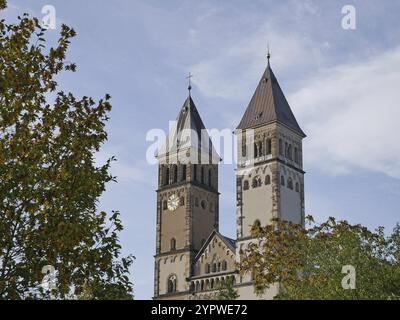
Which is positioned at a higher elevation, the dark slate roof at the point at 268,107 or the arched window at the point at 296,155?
the dark slate roof at the point at 268,107

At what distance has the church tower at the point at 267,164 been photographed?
238 ft

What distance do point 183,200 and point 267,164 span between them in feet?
39.4

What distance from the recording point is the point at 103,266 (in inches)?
670

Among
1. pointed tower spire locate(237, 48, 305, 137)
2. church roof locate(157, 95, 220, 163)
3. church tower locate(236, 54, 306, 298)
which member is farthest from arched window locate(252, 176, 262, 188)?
church roof locate(157, 95, 220, 163)

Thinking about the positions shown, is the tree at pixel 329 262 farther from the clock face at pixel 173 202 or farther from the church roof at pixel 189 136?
the church roof at pixel 189 136

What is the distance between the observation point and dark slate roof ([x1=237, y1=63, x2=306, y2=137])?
251 feet

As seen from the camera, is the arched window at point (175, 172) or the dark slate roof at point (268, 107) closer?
the dark slate roof at point (268, 107)

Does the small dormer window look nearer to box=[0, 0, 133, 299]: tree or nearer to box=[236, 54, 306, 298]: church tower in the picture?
box=[236, 54, 306, 298]: church tower

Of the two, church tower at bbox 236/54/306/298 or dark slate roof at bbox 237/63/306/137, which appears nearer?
church tower at bbox 236/54/306/298

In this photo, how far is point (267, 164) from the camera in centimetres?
7412

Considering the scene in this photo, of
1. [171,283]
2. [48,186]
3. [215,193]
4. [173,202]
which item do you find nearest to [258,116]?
[215,193]

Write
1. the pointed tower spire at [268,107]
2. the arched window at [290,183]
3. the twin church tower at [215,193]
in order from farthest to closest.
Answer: the pointed tower spire at [268,107], the arched window at [290,183], the twin church tower at [215,193]

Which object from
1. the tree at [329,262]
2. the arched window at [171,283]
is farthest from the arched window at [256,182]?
the tree at [329,262]
